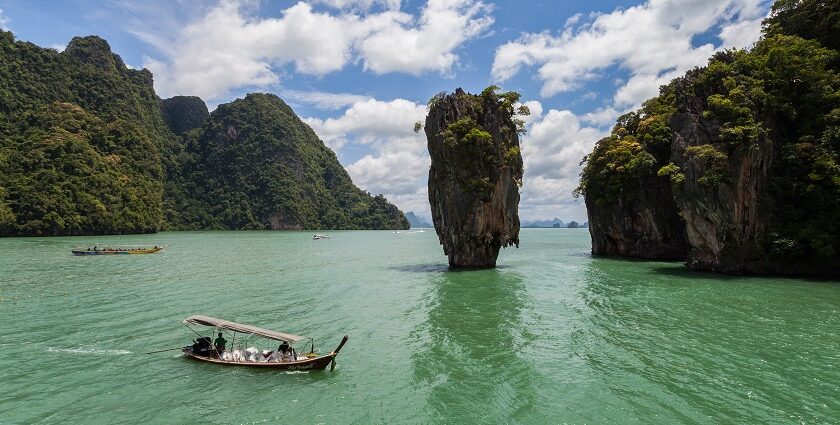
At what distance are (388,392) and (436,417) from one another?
7.77 ft

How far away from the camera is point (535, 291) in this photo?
33156 millimetres

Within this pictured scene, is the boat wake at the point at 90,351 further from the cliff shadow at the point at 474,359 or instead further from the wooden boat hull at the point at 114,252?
the wooden boat hull at the point at 114,252

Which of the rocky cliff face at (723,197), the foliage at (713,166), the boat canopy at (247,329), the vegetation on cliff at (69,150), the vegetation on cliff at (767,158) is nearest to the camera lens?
the boat canopy at (247,329)

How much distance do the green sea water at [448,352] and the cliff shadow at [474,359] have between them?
0.09 meters

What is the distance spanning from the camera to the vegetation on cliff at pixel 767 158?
115ft

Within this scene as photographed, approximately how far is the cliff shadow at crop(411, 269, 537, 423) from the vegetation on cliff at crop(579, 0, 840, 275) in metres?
20.1

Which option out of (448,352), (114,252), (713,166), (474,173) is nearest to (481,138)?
(474,173)

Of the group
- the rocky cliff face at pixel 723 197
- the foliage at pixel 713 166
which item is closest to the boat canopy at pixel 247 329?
the foliage at pixel 713 166

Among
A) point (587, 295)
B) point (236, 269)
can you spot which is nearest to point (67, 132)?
point (236, 269)

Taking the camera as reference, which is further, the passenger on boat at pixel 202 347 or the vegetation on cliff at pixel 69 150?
the vegetation on cliff at pixel 69 150

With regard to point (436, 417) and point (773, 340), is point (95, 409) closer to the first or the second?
point (436, 417)

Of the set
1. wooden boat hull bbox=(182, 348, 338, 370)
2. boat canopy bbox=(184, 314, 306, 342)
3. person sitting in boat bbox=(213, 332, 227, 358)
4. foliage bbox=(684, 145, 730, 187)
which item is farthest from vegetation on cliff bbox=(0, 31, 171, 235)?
foliage bbox=(684, 145, 730, 187)

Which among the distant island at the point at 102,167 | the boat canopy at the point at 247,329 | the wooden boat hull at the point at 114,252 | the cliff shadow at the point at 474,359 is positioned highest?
the distant island at the point at 102,167

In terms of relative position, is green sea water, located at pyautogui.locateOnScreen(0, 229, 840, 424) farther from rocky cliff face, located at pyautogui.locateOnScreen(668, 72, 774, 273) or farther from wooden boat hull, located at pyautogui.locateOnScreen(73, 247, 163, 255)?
wooden boat hull, located at pyautogui.locateOnScreen(73, 247, 163, 255)
